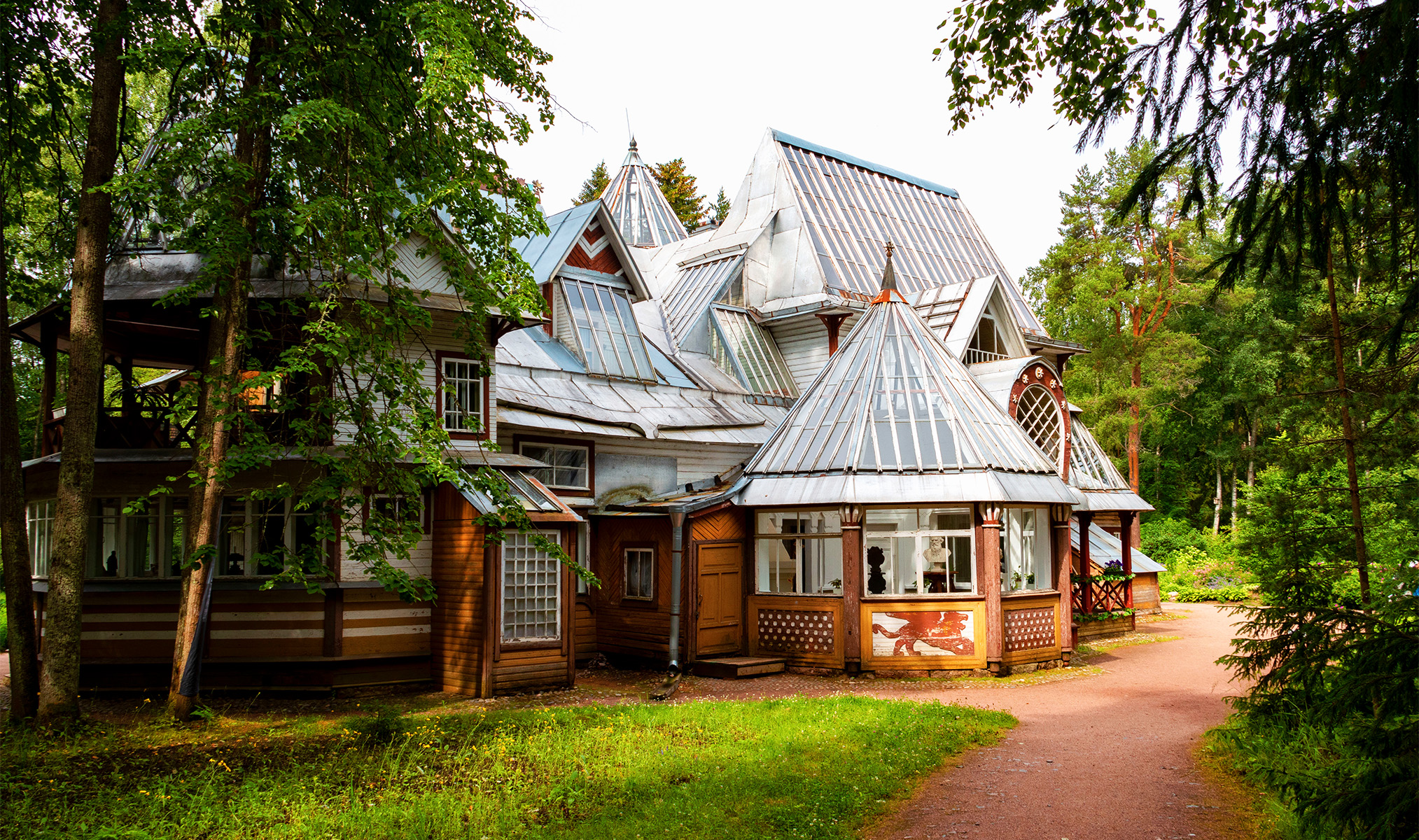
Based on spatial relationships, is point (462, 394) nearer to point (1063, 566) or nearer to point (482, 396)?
point (482, 396)

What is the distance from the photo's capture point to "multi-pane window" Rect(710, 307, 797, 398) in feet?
77.0

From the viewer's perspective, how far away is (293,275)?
14.1 meters

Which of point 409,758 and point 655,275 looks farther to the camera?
point 655,275

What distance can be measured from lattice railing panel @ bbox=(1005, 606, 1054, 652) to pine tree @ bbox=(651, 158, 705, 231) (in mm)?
34647

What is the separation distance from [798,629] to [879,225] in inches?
595

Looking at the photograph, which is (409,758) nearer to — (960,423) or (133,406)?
(133,406)

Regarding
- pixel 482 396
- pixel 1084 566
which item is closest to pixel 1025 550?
pixel 1084 566

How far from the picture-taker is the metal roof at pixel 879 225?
26031 mm

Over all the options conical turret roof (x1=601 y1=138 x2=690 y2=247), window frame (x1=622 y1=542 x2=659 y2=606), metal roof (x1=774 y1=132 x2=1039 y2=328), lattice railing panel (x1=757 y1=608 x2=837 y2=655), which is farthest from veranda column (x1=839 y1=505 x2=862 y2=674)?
conical turret roof (x1=601 y1=138 x2=690 y2=247)

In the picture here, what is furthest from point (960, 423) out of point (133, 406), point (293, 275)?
point (133, 406)

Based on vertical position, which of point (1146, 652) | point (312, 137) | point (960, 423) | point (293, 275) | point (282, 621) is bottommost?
point (1146, 652)

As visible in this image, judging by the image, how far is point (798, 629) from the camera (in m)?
16.7

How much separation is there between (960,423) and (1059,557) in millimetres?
3117

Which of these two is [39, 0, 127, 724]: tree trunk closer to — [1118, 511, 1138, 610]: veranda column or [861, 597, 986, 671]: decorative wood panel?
[861, 597, 986, 671]: decorative wood panel
